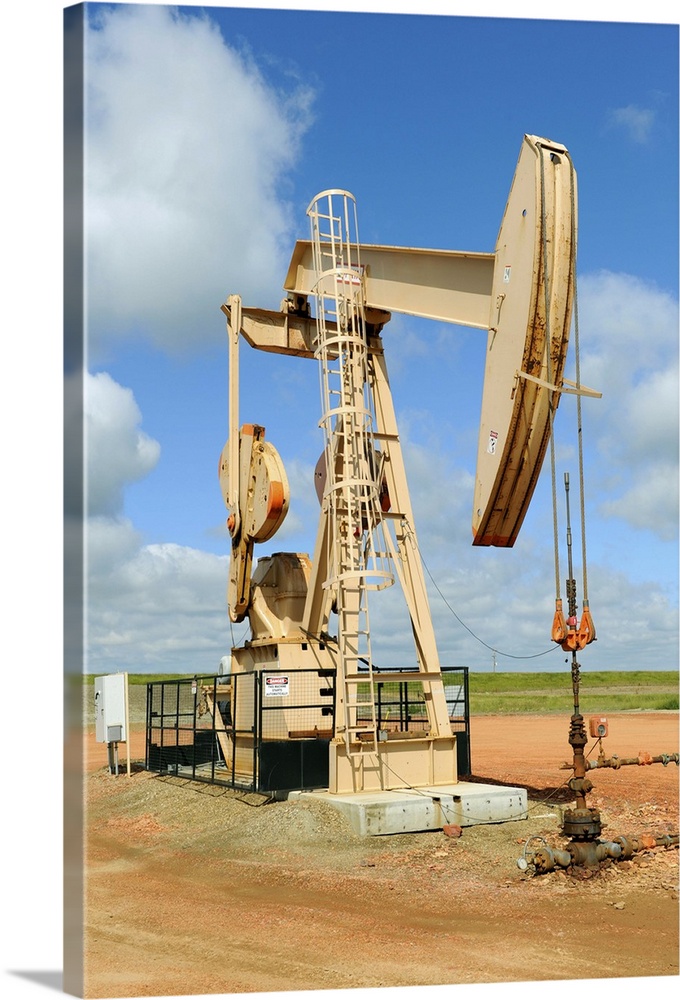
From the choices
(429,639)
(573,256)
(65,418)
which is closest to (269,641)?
(429,639)

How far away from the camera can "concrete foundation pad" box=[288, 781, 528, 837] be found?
10.5 m

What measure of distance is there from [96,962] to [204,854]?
170 inches

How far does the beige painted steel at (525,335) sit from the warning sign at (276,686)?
15.2 feet

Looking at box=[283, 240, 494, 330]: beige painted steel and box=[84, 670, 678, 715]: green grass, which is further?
box=[84, 670, 678, 715]: green grass

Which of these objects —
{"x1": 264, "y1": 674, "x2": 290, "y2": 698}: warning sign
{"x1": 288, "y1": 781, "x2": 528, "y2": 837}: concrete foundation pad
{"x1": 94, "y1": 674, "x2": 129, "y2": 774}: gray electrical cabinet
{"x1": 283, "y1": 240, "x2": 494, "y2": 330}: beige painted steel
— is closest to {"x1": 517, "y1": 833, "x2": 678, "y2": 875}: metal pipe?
{"x1": 288, "y1": 781, "x2": 528, "y2": 837}: concrete foundation pad

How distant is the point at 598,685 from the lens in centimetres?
5291

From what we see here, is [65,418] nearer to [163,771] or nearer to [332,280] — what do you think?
[332,280]

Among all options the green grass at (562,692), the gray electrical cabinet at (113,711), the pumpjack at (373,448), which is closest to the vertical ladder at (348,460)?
the pumpjack at (373,448)

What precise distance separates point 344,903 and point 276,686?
15.8ft

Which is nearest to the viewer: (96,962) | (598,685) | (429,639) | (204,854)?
(96,962)

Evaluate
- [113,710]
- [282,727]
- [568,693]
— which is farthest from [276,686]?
[568,693]

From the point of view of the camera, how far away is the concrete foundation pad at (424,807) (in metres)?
10.5

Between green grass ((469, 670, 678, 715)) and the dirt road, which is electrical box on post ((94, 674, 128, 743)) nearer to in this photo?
the dirt road

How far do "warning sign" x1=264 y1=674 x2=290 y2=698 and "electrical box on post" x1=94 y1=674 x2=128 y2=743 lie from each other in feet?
14.7
